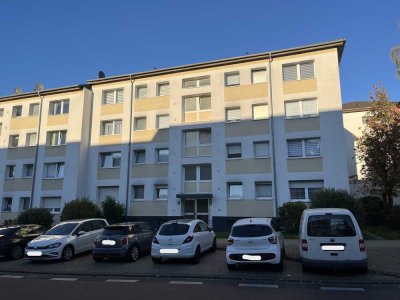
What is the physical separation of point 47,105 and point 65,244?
19.1 m

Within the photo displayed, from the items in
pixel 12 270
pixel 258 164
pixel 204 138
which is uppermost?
pixel 204 138

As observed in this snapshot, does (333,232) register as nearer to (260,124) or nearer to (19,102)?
(260,124)

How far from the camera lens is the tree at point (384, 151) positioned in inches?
827

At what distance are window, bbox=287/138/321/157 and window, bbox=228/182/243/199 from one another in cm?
Result: 381

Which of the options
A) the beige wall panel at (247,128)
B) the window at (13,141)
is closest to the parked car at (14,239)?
the beige wall panel at (247,128)

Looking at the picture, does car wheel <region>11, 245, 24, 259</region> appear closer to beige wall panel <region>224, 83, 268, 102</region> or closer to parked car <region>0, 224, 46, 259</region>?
parked car <region>0, 224, 46, 259</region>

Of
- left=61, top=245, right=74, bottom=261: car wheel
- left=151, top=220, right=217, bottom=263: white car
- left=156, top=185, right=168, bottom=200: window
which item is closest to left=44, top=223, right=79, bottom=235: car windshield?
left=61, top=245, right=74, bottom=261: car wheel

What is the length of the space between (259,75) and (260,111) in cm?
262

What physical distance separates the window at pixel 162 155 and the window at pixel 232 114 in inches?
198

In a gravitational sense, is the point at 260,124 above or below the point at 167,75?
below

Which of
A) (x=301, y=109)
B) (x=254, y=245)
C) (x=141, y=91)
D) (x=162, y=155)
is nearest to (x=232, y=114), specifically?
(x=301, y=109)

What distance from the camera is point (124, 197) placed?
1019 inches

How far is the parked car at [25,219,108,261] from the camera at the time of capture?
1340 centimetres

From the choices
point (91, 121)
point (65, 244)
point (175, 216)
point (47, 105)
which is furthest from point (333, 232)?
point (47, 105)
